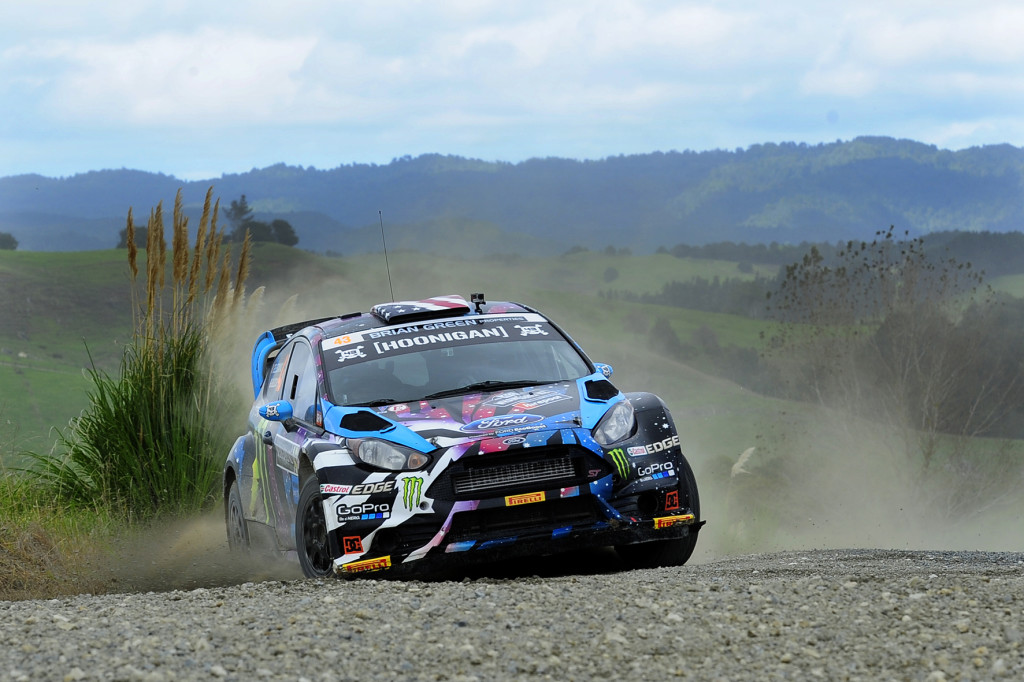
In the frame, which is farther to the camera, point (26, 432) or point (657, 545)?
point (26, 432)

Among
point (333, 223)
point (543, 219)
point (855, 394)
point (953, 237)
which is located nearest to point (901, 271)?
point (855, 394)

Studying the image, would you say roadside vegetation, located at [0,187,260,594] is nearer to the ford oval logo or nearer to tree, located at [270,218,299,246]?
the ford oval logo

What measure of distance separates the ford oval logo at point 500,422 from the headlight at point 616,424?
0.40 m

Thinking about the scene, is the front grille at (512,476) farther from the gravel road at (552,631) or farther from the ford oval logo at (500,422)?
the gravel road at (552,631)

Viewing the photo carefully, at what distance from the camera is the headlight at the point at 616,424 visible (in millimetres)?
7711

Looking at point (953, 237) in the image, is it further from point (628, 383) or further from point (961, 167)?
point (961, 167)

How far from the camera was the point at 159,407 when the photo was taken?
490 inches

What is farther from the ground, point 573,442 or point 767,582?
point 573,442

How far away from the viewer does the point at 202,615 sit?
626 cm

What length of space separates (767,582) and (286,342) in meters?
4.59

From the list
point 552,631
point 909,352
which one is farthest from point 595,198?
point 552,631

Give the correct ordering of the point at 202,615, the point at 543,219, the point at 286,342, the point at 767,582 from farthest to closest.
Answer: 1. the point at 543,219
2. the point at 286,342
3. the point at 767,582
4. the point at 202,615

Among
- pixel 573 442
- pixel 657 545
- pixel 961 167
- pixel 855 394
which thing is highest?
pixel 961 167

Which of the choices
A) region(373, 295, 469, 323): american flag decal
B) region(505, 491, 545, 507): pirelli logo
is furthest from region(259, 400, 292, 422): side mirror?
region(505, 491, 545, 507): pirelli logo
